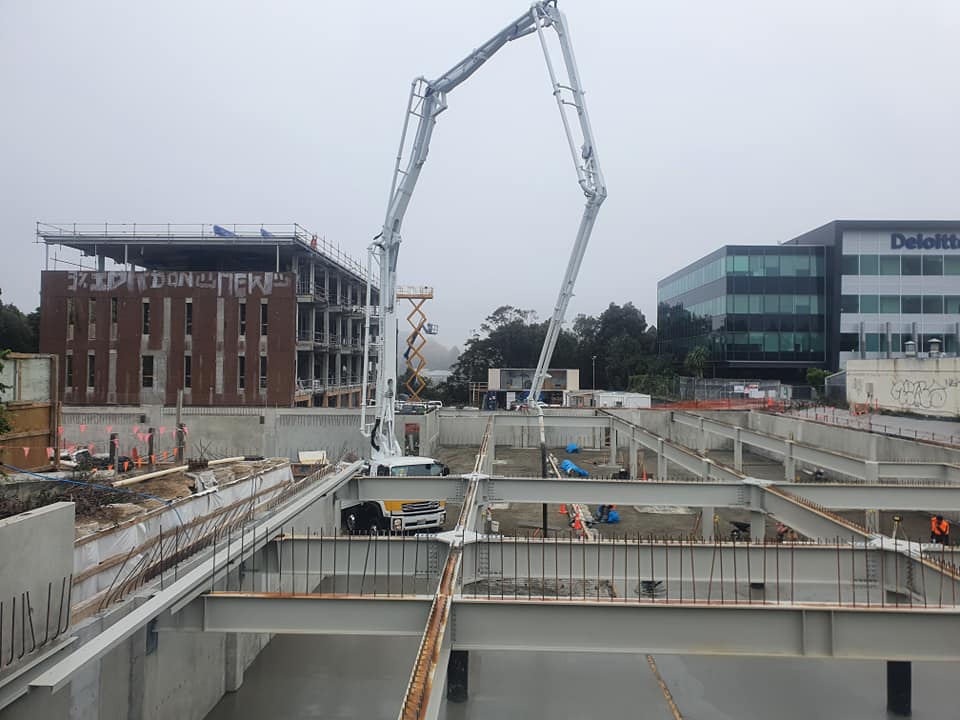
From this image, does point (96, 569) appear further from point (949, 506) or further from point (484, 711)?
point (949, 506)

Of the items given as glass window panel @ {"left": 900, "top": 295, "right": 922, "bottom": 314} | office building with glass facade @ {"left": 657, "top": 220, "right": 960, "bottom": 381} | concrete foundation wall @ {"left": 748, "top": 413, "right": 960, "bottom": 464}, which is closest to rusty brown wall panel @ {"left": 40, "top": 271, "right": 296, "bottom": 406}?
concrete foundation wall @ {"left": 748, "top": 413, "right": 960, "bottom": 464}

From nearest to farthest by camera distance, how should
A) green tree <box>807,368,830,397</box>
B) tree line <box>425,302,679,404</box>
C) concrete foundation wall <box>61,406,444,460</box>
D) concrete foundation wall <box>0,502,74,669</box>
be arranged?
concrete foundation wall <box>0,502,74,669</box>
concrete foundation wall <box>61,406,444,460</box>
green tree <box>807,368,830,397</box>
tree line <box>425,302,679,404</box>

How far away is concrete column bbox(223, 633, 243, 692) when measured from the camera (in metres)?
11.0

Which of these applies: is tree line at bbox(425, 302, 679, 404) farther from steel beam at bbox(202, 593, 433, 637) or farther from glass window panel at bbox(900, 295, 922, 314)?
steel beam at bbox(202, 593, 433, 637)

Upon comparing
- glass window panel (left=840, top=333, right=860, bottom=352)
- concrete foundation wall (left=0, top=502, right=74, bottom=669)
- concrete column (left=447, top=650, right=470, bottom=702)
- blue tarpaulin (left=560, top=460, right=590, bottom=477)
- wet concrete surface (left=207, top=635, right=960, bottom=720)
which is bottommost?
wet concrete surface (left=207, top=635, right=960, bottom=720)

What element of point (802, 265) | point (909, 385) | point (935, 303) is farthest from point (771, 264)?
point (909, 385)

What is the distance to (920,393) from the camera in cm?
2978

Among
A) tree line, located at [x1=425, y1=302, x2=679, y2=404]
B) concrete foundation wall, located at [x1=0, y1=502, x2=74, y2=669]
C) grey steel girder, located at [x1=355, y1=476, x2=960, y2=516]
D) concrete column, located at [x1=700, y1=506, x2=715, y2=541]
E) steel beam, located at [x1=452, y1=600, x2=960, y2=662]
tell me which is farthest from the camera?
tree line, located at [x1=425, y1=302, x2=679, y2=404]

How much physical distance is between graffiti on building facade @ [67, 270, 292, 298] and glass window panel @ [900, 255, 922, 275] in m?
43.9

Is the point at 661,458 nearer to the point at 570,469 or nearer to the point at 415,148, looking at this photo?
the point at 570,469

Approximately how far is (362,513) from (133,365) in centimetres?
2543

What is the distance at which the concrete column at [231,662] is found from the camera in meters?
11.0

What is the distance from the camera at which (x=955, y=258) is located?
152 feet

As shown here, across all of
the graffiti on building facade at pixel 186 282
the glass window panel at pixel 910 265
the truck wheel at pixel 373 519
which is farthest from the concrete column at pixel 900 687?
the glass window panel at pixel 910 265
